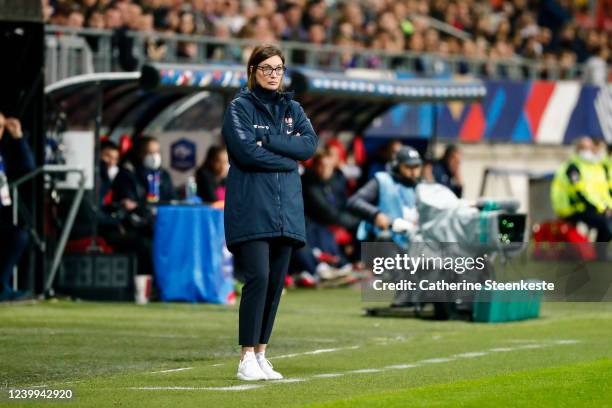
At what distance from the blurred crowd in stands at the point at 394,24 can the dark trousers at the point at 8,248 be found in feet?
10.6

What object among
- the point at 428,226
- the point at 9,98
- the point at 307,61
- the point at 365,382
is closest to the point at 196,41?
the point at 307,61

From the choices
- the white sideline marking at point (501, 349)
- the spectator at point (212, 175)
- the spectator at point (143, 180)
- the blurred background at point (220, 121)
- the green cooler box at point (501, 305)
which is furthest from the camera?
the spectator at point (212, 175)

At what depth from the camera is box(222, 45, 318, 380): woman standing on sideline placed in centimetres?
1027

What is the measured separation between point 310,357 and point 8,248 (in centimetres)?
593

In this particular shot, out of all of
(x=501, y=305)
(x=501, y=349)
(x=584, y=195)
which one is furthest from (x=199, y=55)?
(x=501, y=349)

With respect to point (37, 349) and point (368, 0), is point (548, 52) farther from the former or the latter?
point (37, 349)

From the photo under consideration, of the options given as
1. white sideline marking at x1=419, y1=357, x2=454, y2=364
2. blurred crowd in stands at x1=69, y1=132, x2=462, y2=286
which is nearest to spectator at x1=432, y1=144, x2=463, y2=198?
blurred crowd in stands at x1=69, y1=132, x2=462, y2=286

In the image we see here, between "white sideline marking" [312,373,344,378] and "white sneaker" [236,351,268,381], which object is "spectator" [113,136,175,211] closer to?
"white sideline marking" [312,373,344,378]

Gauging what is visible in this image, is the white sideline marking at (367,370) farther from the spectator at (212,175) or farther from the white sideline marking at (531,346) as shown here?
the spectator at (212,175)

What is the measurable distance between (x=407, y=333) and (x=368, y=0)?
16227mm

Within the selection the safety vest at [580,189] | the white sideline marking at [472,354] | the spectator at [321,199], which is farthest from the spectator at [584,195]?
the white sideline marking at [472,354]

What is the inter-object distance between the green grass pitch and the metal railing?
4.13 metres

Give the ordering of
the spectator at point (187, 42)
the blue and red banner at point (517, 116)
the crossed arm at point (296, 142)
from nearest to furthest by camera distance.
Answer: the crossed arm at point (296, 142)
the spectator at point (187, 42)
the blue and red banner at point (517, 116)

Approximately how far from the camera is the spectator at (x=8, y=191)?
17.4 metres
